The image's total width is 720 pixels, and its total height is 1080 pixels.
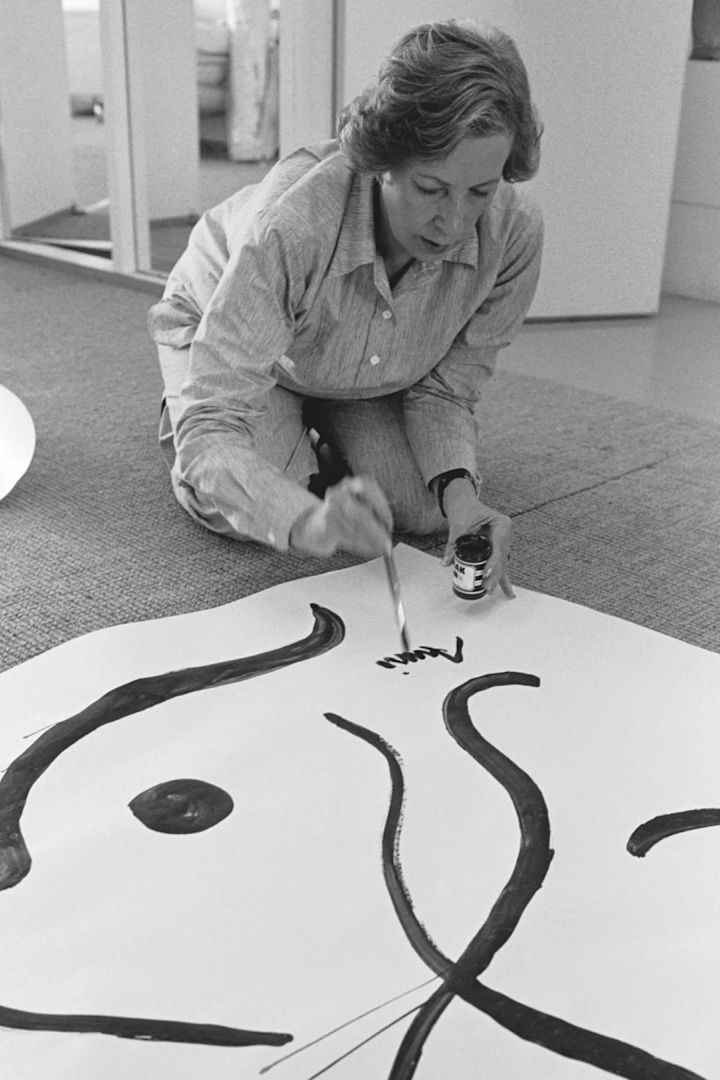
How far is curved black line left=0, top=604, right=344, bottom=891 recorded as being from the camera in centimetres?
100

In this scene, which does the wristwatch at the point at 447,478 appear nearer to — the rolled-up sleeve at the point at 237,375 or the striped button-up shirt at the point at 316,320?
the striped button-up shirt at the point at 316,320

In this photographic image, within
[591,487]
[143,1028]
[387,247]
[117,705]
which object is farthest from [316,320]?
[143,1028]

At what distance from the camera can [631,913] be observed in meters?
0.94

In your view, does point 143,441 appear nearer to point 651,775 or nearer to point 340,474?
point 340,474

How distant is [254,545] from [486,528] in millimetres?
359

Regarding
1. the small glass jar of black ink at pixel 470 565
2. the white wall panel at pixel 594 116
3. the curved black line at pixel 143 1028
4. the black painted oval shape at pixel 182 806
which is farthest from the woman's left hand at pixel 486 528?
the white wall panel at pixel 594 116

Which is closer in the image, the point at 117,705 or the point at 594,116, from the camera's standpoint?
the point at 117,705

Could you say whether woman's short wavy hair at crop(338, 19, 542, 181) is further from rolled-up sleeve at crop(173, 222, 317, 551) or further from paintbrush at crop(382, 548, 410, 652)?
paintbrush at crop(382, 548, 410, 652)

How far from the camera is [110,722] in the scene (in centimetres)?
117

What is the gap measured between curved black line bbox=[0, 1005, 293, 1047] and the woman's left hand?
701 mm

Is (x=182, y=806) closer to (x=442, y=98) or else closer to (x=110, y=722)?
(x=110, y=722)

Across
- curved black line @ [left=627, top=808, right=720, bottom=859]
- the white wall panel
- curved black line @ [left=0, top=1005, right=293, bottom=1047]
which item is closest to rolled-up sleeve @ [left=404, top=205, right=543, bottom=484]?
curved black line @ [left=627, top=808, right=720, bottom=859]

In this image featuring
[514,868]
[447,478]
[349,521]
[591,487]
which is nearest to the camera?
[514,868]

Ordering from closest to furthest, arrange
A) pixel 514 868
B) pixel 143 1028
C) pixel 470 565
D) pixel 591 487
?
pixel 143 1028 < pixel 514 868 < pixel 470 565 < pixel 591 487
